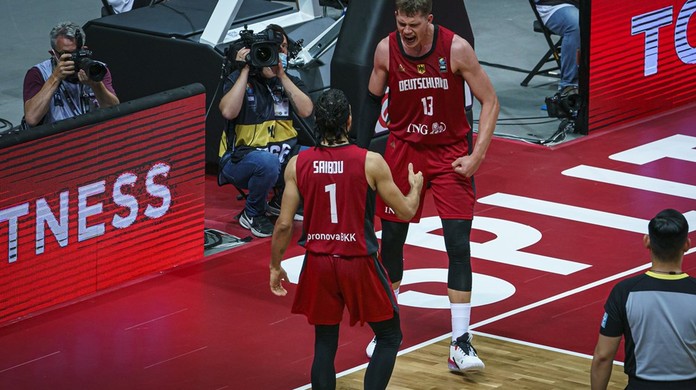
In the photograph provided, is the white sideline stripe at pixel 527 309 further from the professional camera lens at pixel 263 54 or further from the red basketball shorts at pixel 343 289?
the professional camera lens at pixel 263 54

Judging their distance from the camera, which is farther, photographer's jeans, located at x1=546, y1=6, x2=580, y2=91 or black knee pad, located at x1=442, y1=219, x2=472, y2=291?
photographer's jeans, located at x1=546, y1=6, x2=580, y2=91

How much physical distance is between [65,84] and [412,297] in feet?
9.37

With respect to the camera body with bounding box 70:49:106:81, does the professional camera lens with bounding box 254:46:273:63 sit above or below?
below

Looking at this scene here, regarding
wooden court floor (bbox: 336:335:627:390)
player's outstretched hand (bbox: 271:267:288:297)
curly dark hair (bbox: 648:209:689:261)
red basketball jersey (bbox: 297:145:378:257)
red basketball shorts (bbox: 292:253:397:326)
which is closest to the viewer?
curly dark hair (bbox: 648:209:689:261)

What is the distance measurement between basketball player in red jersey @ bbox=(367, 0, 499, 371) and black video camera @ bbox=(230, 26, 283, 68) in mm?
2027

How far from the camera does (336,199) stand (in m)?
6.71

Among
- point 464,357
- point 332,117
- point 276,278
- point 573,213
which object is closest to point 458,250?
point 464,357

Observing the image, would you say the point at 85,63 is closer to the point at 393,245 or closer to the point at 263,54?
the point at 263,54

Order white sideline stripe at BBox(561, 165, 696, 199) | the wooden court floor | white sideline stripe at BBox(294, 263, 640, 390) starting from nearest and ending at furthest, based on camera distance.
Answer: the wooden court floor < white sideline stripe at BBox(294, 263, 640, 390) < white sideline stripe at BBox(561, 165, 696, 199)

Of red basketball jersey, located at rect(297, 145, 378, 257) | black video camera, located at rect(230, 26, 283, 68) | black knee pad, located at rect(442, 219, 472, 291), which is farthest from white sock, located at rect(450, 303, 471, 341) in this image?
black video camera, located at rect(230, 26, 283, 68)

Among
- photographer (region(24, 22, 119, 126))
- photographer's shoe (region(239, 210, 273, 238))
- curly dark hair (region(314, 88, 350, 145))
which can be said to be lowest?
photographer's shoe (region(239, 210, 273, 238))

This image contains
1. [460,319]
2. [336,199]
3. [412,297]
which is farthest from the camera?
[412,297]

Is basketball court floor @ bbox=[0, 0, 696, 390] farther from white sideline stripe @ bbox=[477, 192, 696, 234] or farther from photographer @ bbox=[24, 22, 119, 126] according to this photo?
photographer @ bbox=[24, 22, 119, 126]

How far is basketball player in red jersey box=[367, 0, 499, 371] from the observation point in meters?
7.83
